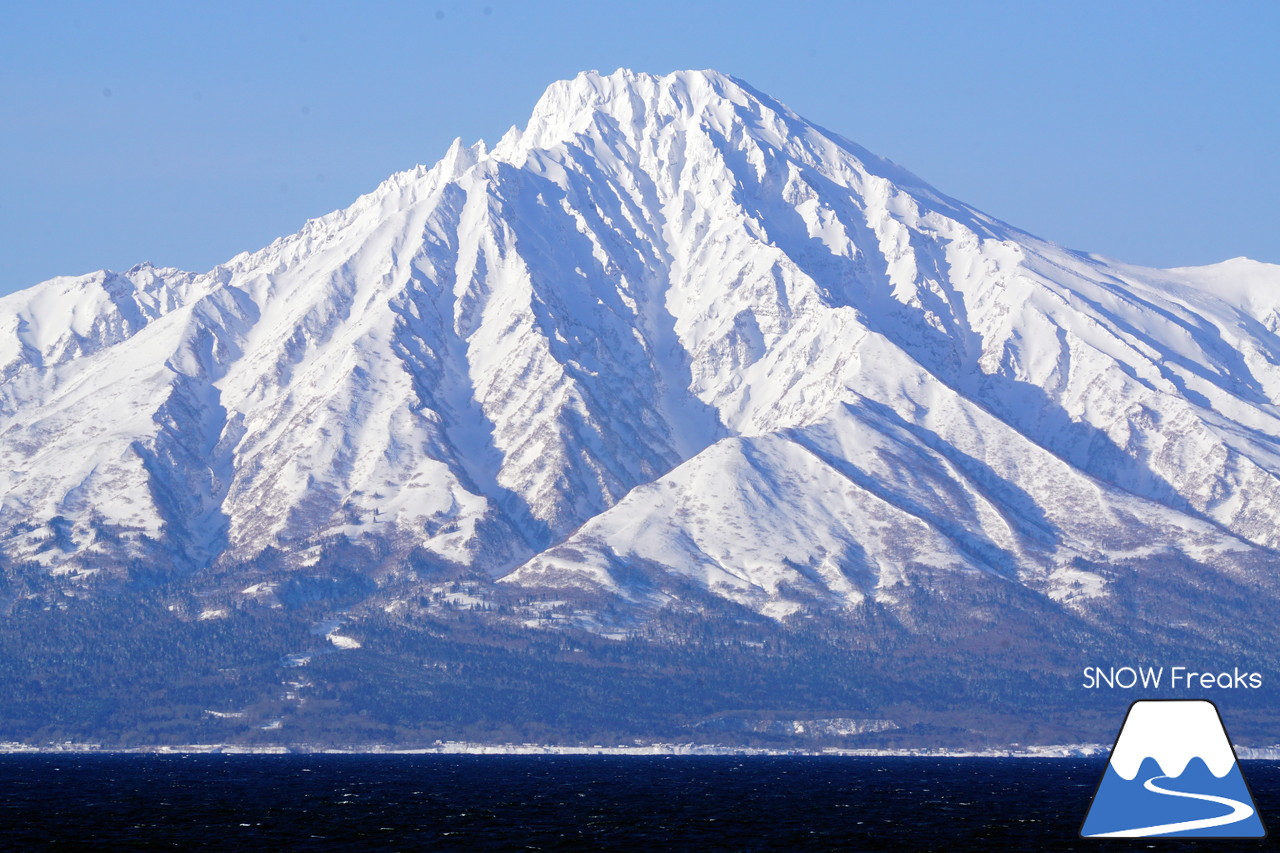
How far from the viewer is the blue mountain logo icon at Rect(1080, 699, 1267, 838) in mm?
138125

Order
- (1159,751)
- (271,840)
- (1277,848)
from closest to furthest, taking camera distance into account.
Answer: (1159,751)
(1277,848)
(271,840)

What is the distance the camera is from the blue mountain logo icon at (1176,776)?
453 feet

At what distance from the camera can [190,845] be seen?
188375 mm

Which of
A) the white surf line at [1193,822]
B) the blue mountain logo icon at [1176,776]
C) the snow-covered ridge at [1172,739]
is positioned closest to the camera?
the snow-covered ridge at [1172,739]

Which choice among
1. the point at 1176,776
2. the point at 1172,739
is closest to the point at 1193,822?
the point at 1176,776

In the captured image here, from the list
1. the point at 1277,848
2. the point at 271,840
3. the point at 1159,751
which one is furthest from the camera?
the point at 271,840

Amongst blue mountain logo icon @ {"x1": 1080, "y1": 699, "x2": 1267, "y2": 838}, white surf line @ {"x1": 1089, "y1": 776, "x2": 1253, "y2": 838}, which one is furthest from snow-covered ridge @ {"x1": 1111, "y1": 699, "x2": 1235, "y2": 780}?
white surf line @ {"x1": 1089, "y1": 776, "x2": 1253, "y2": 838}

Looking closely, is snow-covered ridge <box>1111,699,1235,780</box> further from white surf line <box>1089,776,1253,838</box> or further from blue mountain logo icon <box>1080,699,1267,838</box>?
white surf line <box>1089,776,1253,838</box>

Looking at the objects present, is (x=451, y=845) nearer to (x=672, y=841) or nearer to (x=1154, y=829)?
(x=672, y=841)

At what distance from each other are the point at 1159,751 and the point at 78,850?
9374 centimetres

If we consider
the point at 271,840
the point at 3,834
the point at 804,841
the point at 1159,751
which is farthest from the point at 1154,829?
the point at 3,834

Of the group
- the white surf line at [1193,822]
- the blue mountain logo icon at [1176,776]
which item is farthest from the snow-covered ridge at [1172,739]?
the white surf line at [1193,822]

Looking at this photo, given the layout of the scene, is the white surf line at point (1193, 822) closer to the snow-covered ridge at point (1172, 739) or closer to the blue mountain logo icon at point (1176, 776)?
the blue mountain logo icon at point (1176, 776)

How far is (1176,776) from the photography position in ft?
465
